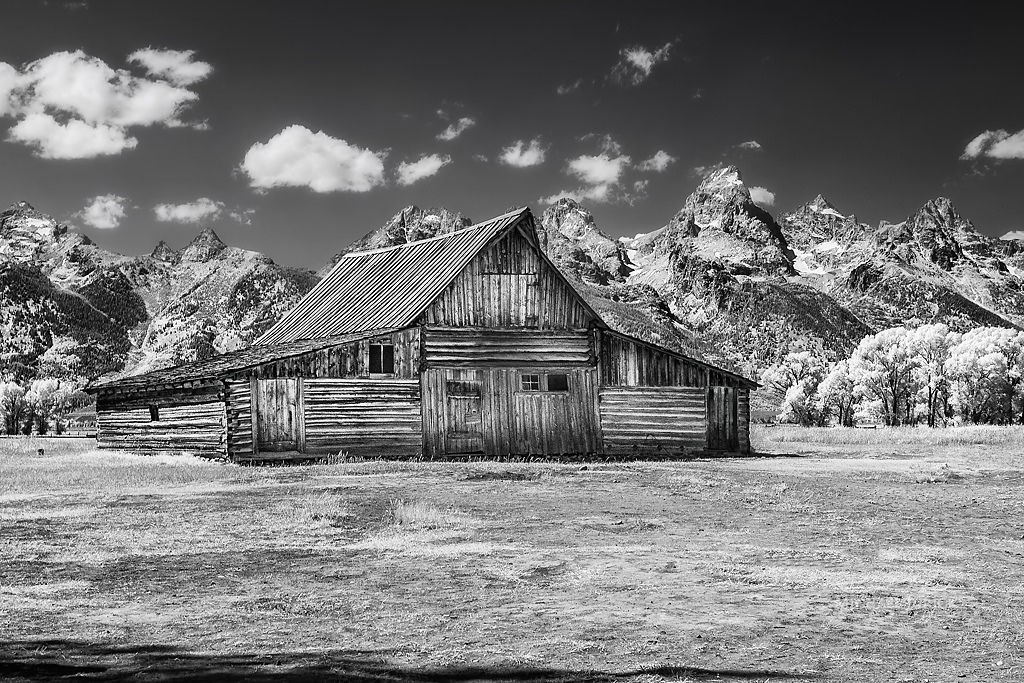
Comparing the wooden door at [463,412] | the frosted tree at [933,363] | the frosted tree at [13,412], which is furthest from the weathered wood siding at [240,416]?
the frosted tree at [933,363]

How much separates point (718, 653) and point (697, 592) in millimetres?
2492

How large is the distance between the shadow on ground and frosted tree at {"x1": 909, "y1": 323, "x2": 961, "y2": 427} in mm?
82667

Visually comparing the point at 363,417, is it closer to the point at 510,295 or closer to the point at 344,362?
the point at 344,362

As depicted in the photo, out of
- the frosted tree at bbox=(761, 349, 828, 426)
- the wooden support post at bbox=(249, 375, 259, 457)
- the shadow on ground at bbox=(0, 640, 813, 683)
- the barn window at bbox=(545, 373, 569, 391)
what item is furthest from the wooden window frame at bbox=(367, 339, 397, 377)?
the frosted tree at bbox=(761, 349, 828, 426)

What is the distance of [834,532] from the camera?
582 inches

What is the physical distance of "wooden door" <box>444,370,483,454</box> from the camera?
34406 millimetres

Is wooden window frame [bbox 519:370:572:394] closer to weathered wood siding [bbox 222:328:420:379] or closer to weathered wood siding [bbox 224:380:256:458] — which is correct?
weathered wood siding [bbox 222:328:420:379]

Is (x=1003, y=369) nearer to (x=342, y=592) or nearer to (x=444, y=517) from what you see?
(x=444, y=517)

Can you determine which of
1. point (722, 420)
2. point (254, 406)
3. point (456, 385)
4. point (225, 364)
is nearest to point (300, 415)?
point (254, 406)

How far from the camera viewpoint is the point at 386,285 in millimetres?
39844

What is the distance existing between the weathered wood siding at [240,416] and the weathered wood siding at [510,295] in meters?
7.22

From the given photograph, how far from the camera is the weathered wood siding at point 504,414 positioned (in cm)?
3441

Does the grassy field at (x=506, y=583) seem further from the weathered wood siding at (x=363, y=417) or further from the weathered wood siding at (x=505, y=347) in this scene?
the weathered wood siding at (x=505, y=347)

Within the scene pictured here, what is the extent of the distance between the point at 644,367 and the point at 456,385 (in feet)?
24.4
